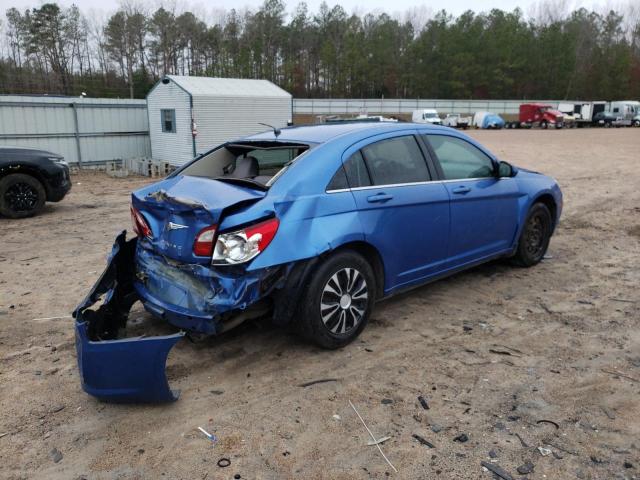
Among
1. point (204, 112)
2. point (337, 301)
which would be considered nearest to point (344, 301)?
point (337, 301)

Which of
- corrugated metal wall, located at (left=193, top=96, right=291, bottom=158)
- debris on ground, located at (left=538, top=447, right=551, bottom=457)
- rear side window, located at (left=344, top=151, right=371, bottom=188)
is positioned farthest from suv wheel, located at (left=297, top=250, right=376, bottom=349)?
corrugated metal wall, located at (left=193, top=96, right=291, bottom=158)

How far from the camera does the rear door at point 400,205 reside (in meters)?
4.06

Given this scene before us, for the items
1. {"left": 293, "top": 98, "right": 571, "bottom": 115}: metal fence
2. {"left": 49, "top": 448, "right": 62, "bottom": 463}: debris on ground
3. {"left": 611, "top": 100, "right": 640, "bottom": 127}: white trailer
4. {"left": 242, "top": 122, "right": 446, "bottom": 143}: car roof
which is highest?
{"left": 293, "top": 98, "right": 571, "bottom": 115}: metal fence

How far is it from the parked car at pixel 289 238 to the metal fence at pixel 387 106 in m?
47.0

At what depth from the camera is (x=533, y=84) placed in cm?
8362

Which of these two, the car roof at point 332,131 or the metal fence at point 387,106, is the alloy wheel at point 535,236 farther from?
the metal fence at point 387,106

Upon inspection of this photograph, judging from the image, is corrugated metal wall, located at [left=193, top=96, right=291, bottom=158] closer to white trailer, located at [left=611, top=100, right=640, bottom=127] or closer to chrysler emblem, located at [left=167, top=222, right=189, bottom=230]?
chrysler emblem, located at [left=167, top=222, right=189, bottom=230]

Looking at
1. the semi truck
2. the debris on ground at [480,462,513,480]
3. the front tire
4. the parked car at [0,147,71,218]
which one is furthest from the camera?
the semi truck

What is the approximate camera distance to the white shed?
15047 millimetres

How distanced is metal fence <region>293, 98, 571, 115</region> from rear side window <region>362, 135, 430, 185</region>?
47.0m

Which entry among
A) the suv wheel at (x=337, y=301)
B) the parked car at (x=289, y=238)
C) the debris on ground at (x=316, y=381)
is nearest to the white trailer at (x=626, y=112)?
the parked car at (x=289, y=238)

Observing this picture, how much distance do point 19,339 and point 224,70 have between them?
72635 mm

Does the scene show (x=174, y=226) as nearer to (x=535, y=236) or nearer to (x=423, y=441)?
(x=423, y=441)

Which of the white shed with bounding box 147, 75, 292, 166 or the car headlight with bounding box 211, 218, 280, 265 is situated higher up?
the white shed with bounding box 147, 75, 292, 166
